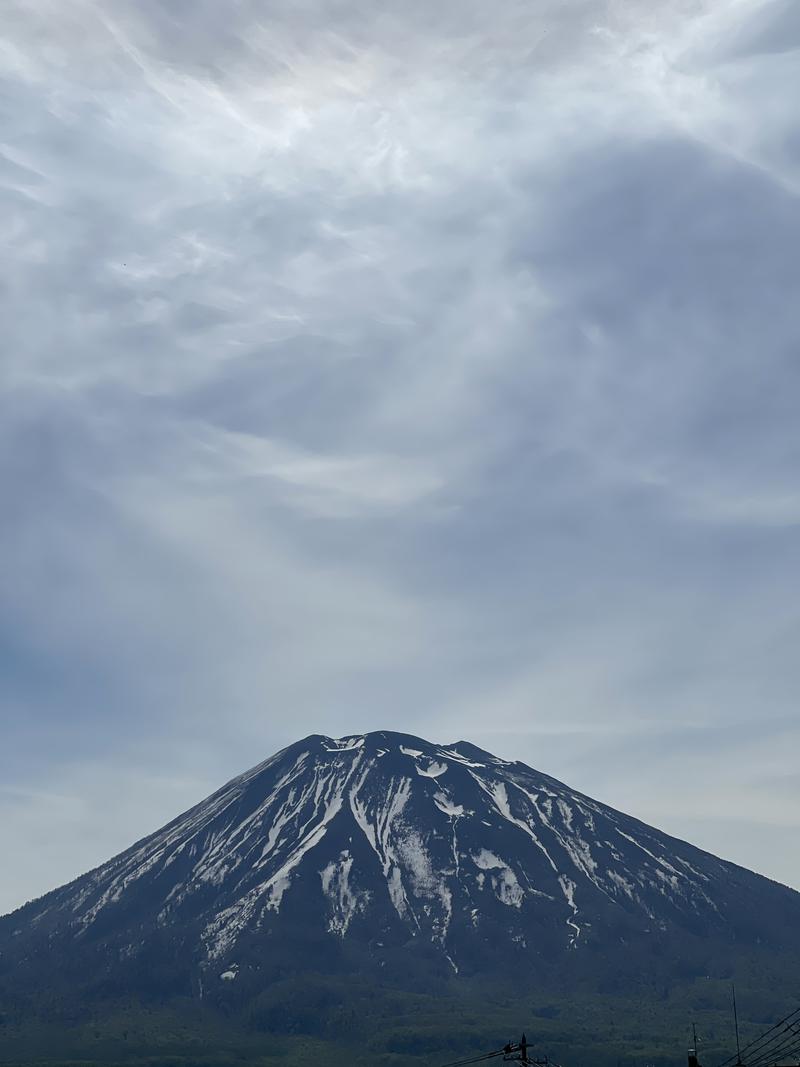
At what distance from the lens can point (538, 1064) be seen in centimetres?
9450

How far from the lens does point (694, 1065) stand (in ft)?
253

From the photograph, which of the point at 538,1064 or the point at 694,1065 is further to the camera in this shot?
the point at 538,1064

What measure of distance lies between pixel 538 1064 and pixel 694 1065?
21.5 m
